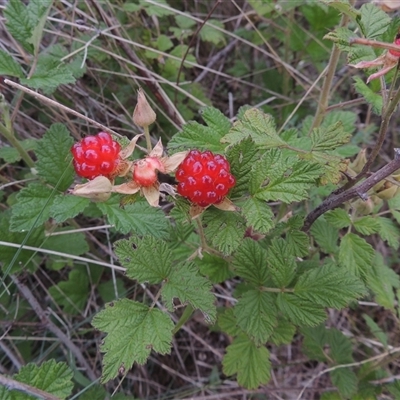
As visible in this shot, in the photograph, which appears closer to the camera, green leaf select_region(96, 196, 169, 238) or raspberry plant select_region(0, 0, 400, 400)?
raspberry plant select_region(0, 0, 400, 400)

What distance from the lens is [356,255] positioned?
57.4 inches

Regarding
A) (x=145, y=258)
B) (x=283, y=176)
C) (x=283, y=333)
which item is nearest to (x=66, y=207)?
(x=145, y=258)

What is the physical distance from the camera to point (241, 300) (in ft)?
4.66

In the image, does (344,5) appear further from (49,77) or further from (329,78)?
(49,77)

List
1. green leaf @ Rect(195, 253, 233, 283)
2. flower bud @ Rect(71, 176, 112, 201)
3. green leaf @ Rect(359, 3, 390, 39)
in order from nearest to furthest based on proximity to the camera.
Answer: flower bud @ Rect(71, 176, 112, 201)
green leaf @ Rect(359, 3, 390, 39)
green leaf @ Rect(195, 253, 233, 283)

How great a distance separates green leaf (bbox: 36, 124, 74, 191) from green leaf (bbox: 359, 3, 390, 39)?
1.02m

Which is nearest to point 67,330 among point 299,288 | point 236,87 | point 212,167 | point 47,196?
point 47,196

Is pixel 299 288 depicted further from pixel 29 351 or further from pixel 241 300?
pixel 29 351

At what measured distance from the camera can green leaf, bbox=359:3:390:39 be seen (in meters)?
1.28

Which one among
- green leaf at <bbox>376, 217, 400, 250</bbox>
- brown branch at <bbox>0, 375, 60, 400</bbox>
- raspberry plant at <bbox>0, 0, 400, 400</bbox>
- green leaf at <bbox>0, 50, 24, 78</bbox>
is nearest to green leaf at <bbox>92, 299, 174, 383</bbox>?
raspberry plant at <bbox>0, 0, 400, 400</bbox>

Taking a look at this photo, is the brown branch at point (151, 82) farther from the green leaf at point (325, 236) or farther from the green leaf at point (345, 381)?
the green leaf at point (345, 381)

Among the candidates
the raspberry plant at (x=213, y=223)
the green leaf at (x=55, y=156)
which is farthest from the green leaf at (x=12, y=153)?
the green leaf at (x=55, y=156)

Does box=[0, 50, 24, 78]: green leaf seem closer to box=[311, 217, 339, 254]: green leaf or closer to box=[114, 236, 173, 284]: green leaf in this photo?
box=[114, 236, 173, 284]: green leaf

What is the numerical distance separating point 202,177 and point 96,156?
0.79 ft
